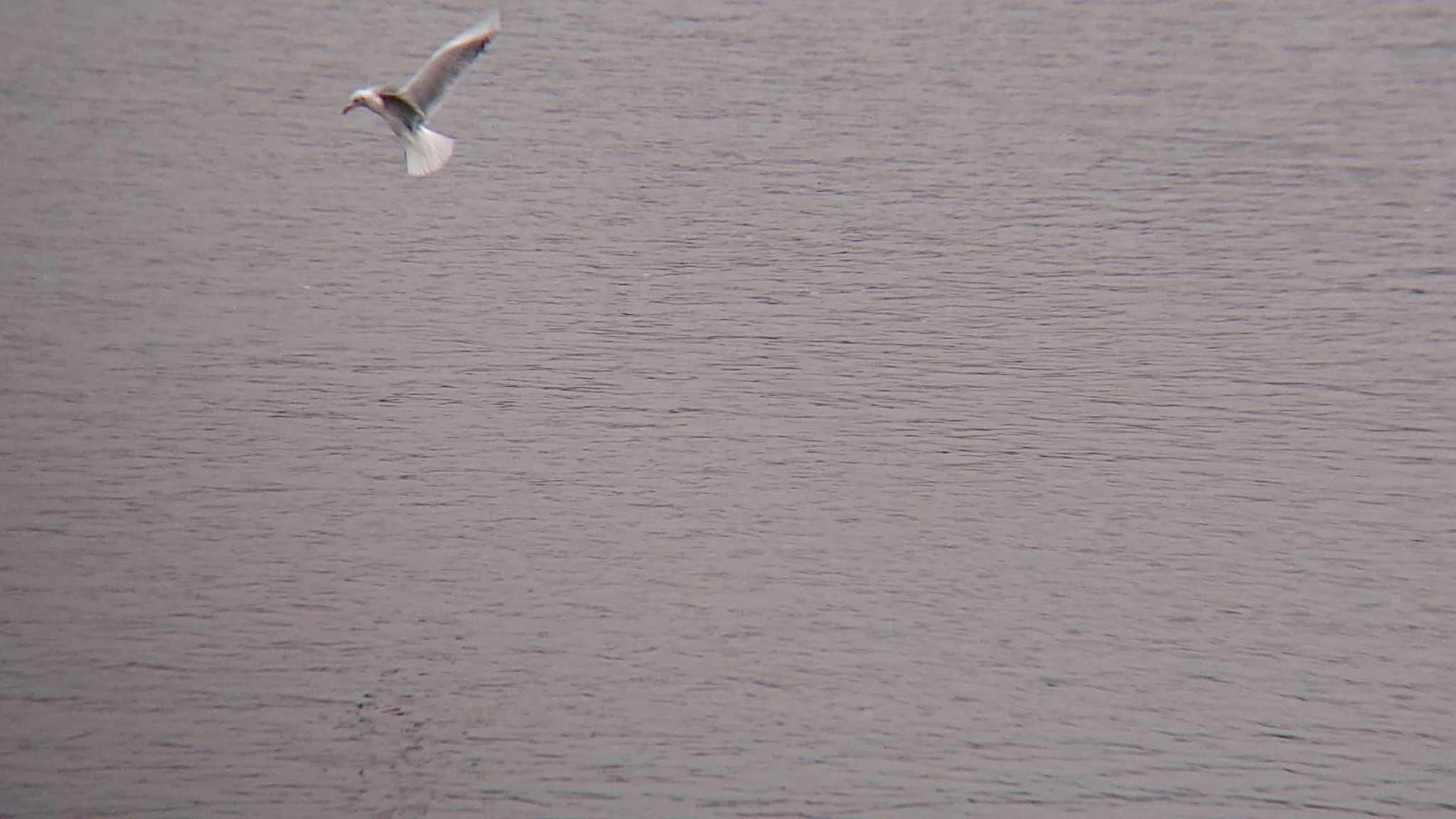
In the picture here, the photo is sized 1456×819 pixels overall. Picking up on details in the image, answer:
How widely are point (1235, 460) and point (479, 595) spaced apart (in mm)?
3253

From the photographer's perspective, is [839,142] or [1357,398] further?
[839,142]

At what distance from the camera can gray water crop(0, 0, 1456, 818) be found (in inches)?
264

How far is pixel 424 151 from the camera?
30.7ft

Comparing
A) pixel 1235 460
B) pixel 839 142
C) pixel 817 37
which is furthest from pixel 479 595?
pixel 817 37

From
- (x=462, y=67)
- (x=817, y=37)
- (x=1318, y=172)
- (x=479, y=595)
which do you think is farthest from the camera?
(x=817, y=37)

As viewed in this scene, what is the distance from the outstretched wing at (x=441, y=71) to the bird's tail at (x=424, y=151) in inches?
6.3

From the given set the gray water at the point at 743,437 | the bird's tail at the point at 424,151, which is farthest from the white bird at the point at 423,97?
the gray water at the point at 743,437

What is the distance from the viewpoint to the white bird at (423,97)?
9.09m

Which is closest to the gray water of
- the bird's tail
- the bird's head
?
the bird's tail

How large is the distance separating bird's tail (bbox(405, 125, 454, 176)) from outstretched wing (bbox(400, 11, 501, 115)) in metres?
0.16

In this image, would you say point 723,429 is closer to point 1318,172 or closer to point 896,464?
point 896,464

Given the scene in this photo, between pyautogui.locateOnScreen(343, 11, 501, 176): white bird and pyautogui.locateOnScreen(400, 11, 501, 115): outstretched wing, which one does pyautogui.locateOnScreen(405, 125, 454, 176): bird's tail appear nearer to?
pyautogui.locateOnScreen(343, 11, 501, 176): white bird

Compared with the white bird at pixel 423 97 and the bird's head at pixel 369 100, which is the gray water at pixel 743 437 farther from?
the bird's head at pixel 369 100

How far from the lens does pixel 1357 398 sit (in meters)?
9.30
